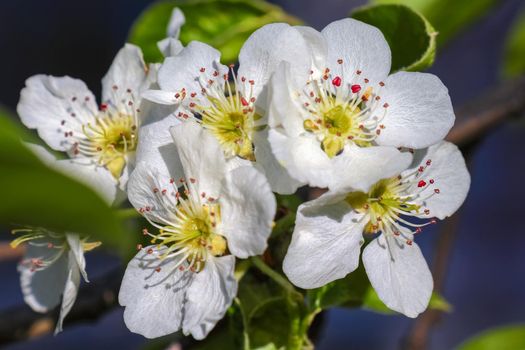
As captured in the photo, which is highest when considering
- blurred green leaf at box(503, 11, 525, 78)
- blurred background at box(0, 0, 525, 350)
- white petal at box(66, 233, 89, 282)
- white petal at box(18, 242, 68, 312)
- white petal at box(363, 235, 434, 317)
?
white petal at box(66, 233, 89, 282)

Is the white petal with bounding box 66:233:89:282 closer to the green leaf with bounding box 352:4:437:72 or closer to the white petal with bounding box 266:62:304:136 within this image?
the white petal with bounding box 266:62:304:136

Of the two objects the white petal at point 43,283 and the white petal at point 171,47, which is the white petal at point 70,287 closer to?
the white petal at point 43,283

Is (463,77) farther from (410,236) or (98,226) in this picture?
(98,226)

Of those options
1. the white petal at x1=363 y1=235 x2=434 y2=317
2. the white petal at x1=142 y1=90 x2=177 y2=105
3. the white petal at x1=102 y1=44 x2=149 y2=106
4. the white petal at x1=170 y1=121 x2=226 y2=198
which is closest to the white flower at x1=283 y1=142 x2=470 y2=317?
the white petal at x1=363 y1=235 x2=434 y2=317

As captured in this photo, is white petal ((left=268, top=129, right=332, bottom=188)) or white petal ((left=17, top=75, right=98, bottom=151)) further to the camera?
white petal ((left=17, top=75, right=98, bottom=151))

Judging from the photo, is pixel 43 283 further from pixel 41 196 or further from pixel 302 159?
pixel 41 196

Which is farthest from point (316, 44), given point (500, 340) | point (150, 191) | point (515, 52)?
point (515, 52)
